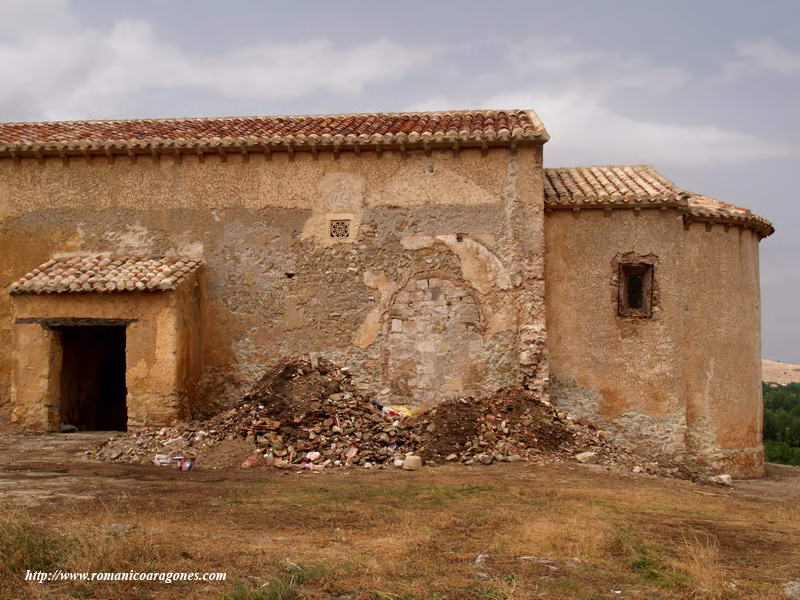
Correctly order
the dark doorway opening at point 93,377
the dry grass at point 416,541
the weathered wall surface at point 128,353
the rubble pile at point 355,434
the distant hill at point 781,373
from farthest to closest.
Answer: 1. the distant hill at point 781,373
2. the dark doorway opening at point 93,377
3. the weathered wall surface at point 128,353
4. the rubble pile at point 355,434
5. the dry grass at point 416,541

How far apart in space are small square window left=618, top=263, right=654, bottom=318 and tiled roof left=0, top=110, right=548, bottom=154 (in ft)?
9.04

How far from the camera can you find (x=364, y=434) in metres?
11.3

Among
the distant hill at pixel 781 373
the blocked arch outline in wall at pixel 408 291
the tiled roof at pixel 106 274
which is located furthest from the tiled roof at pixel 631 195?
the distant hill at pixel 781 373

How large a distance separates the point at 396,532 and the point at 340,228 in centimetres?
707

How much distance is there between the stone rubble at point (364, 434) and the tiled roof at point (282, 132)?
4.14m

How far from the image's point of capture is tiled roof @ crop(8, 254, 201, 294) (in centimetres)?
1186

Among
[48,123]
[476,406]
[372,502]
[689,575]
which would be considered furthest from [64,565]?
[48,123]

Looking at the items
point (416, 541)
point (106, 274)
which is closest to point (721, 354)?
point (416, 541)

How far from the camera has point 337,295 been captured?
1284cm

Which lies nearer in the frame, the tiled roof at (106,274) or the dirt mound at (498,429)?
the dirt mound at (498,429)

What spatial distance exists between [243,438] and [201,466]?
84cm

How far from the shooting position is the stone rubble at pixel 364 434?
35.0ft

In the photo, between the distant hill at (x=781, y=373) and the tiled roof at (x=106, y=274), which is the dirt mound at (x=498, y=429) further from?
the distant hill at (x=781, y=373)

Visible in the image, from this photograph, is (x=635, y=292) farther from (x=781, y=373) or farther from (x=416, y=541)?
(x=781, y=373)
